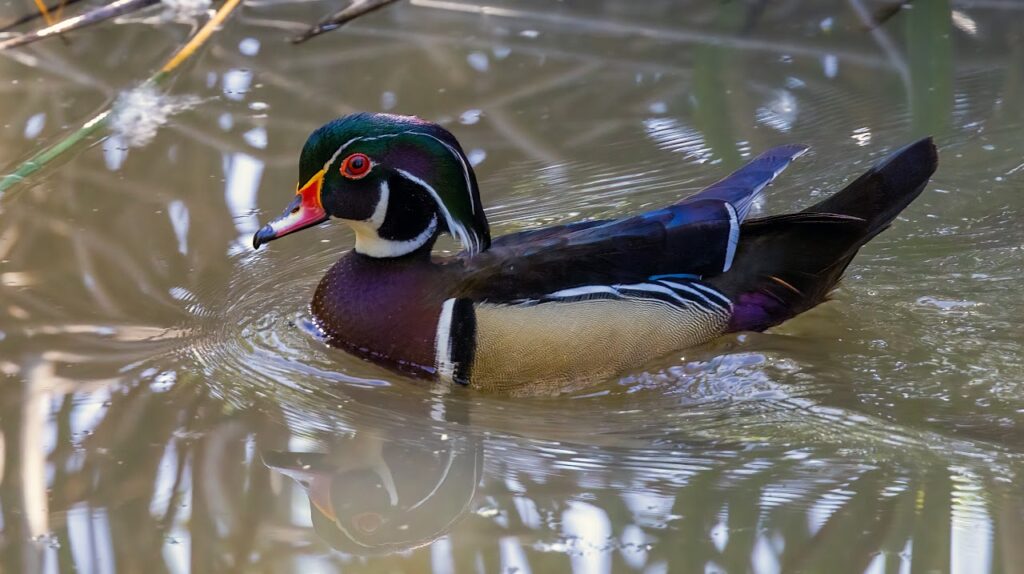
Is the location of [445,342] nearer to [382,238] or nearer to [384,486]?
[382,238]

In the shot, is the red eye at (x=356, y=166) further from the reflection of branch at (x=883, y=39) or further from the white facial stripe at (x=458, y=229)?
the reflection of branch at (x=883, y=39)

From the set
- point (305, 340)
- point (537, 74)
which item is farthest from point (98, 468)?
point (537, 74)

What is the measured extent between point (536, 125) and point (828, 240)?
1910mm

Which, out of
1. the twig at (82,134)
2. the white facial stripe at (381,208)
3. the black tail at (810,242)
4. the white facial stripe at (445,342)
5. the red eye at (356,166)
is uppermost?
the twig at (82,134)

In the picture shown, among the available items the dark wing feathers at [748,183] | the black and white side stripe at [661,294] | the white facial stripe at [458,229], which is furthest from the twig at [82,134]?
the dark wing feathers at [748,183]

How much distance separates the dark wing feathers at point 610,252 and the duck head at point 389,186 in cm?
16

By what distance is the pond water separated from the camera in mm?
3270

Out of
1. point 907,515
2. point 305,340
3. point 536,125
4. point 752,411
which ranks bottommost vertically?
point 907,515

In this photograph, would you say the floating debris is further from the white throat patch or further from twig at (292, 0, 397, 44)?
the white throat patch

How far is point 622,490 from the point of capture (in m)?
3.42

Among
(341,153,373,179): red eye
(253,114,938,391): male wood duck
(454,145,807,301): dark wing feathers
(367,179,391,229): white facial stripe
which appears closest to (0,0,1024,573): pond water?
(253,114,938,391): male wood duck

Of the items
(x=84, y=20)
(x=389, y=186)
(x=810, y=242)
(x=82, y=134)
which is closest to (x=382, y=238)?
(x=389, y=186)

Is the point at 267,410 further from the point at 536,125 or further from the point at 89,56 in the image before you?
the point at 89,56

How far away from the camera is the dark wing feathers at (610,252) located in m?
4.05
